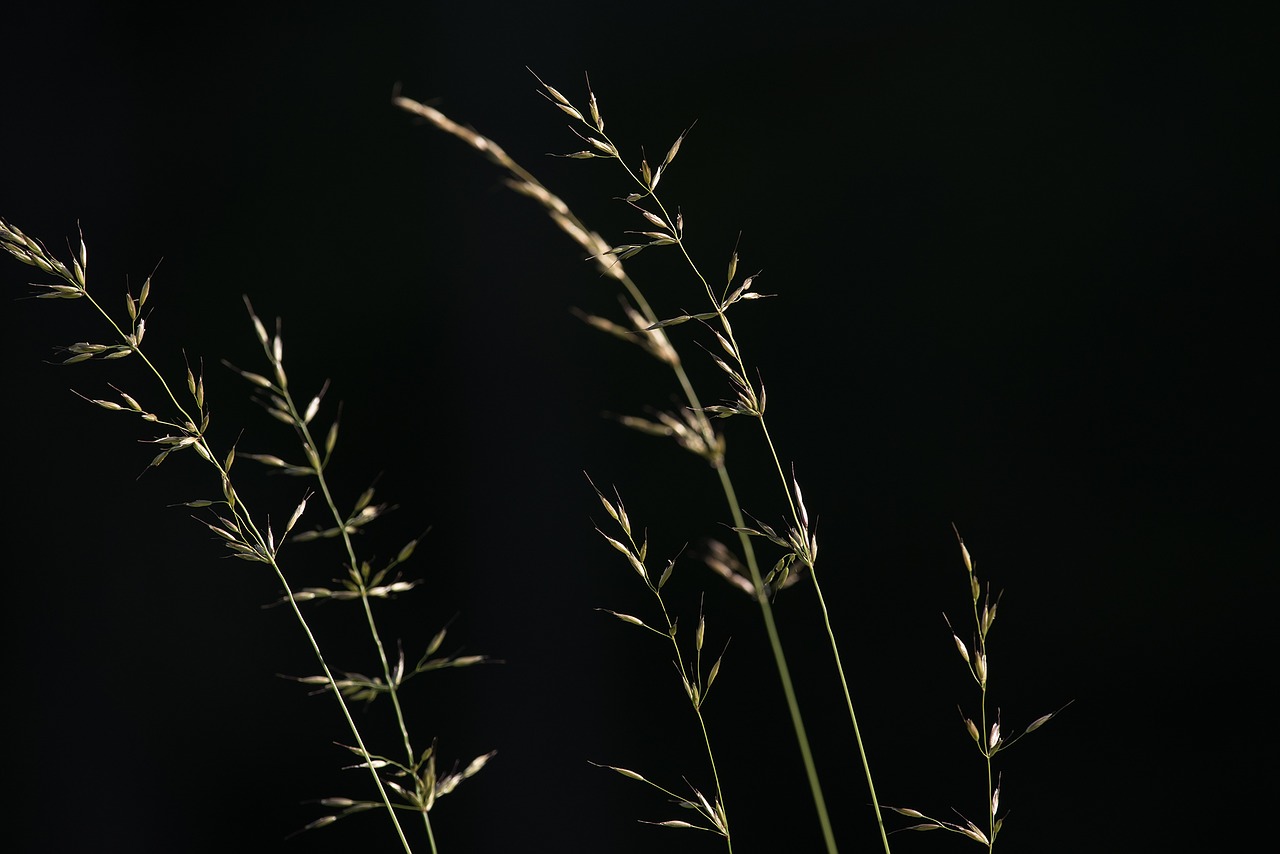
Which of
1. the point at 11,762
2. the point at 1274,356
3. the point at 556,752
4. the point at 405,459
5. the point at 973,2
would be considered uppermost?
the point at 973,2

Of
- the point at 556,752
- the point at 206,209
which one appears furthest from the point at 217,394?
the point at 556,752

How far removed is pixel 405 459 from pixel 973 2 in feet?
4.81

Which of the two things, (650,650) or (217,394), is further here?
(217,394)

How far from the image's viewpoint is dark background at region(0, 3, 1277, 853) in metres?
1.62

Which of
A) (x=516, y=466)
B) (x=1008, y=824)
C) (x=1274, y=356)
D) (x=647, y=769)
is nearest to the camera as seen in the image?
(x=1274, y=356)

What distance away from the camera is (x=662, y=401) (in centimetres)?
199

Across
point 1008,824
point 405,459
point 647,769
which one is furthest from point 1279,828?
point 405,459

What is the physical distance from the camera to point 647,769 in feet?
6.39

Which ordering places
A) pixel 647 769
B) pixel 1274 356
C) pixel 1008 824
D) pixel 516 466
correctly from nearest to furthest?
pixel 1274 356
pixel 1008 824
pixel 647 769
pixel 516 466

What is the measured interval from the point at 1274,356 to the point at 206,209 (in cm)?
218

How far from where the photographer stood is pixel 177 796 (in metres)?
2.14

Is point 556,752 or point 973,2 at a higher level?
point 973,2

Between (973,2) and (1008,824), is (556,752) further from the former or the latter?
(973,2)

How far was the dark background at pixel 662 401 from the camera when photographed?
1.62 m
